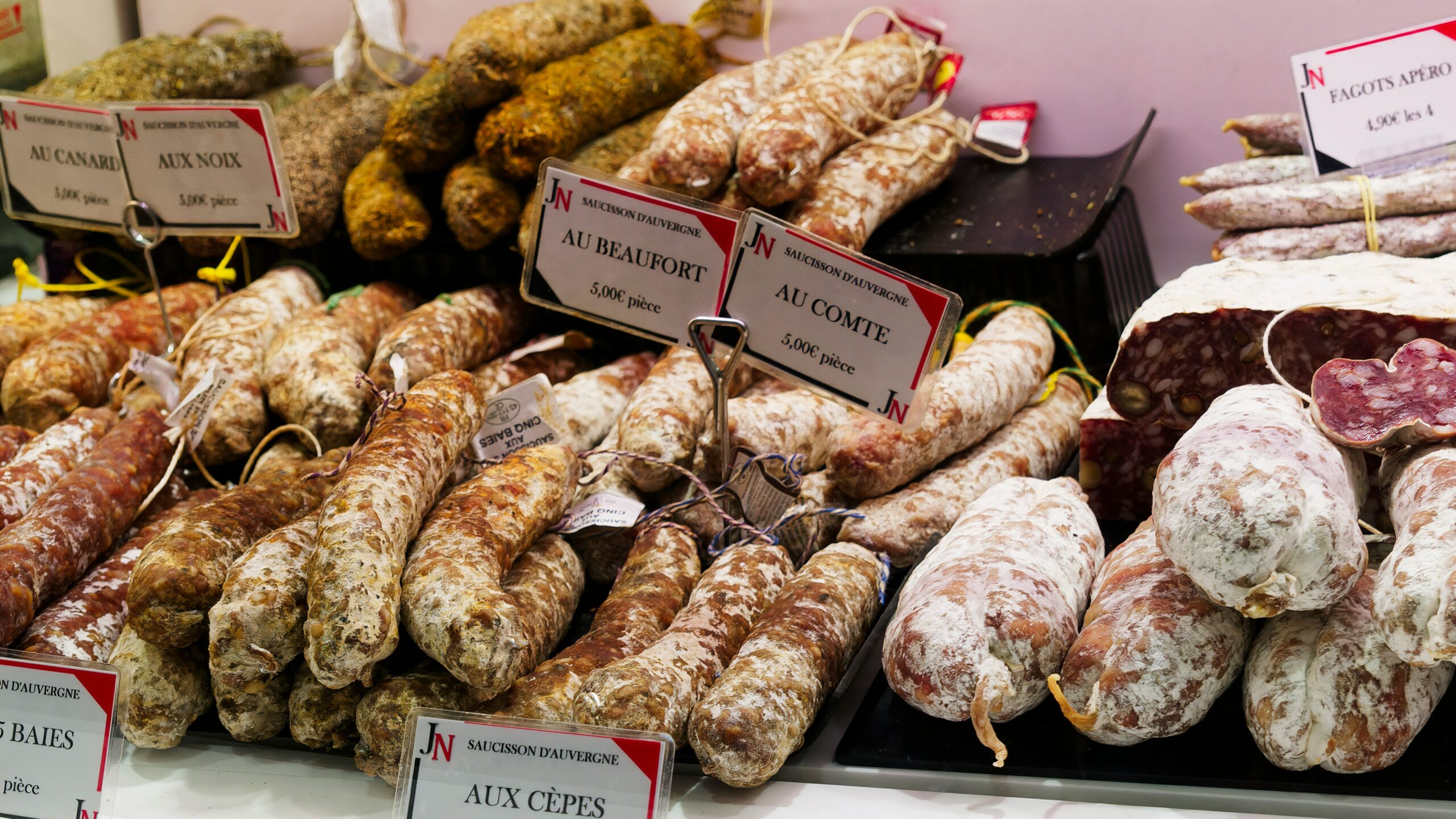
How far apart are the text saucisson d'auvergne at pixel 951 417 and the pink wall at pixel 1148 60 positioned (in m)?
0.93

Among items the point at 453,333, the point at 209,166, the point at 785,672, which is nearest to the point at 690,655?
the point at 785,672

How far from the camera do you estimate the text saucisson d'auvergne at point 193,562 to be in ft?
5.36

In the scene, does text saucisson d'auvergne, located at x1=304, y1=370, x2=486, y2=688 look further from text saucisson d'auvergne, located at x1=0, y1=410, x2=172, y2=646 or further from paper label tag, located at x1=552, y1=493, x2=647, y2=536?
text saucisson d'auvergne, located at x1=0, y1=410, x2=172, y2=646

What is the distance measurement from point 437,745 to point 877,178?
1.97 meters

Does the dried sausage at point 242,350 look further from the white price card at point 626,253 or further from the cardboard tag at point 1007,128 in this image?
the cardboard tag at point 1007,128

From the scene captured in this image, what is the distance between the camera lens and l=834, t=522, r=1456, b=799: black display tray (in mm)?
1545

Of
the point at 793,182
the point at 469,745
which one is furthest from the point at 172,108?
the point at 469,745

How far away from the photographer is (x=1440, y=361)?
1690 millimetres

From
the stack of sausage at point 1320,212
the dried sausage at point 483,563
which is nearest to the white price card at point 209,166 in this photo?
the dried sausage at point 483,563

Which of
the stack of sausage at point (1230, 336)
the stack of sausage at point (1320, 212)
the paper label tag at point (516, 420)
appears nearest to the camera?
the stack of sausage at point (1230, 336)

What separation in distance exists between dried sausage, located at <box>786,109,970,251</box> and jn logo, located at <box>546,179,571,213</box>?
0.72 meters

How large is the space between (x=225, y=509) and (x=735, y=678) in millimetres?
945

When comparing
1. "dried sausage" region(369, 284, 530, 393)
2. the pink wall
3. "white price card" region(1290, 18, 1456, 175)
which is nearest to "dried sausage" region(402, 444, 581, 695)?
"dried sausage" region(369, 284, 530, 393)

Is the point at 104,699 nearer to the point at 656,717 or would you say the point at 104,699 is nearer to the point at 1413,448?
the point at 656,717
